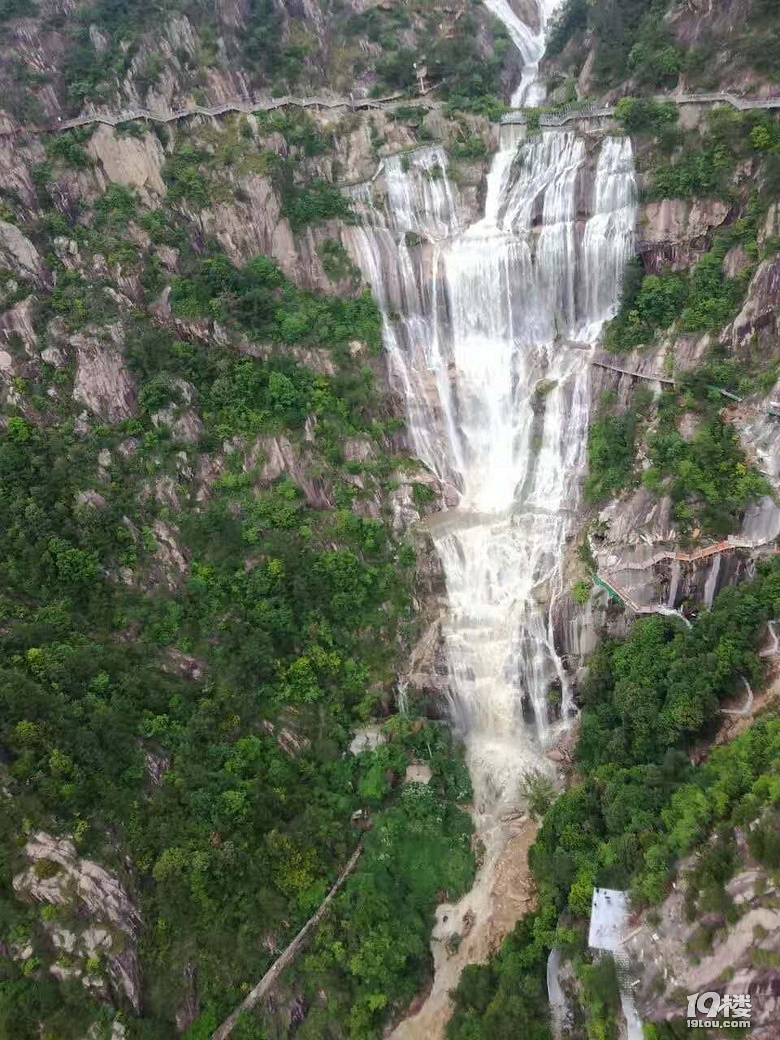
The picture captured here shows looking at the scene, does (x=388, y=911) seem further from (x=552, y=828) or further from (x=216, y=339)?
(x=216, y=339)

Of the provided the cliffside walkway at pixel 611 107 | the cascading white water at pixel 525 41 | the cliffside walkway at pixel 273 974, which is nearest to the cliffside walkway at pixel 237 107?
the cliffside walkway at pixel 611 107

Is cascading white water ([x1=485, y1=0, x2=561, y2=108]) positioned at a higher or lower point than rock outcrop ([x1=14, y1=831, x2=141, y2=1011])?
higher

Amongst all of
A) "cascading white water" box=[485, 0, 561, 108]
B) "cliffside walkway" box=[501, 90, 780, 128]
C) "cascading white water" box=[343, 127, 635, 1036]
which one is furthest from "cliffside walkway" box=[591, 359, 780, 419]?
"cascading white water" box=[485, 0, 561, 108]

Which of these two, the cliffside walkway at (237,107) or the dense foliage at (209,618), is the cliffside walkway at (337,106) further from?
the dense foliage at (209,618)

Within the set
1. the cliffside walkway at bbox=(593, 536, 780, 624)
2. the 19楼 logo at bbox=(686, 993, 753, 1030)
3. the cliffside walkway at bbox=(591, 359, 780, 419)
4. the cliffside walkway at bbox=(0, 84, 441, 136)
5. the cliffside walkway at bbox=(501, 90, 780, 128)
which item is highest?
the cliffside walkway at bbox=(0, 84, 441, 136)

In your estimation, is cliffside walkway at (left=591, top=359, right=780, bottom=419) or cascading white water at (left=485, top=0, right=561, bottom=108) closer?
cliffside walkway at (left=591, top=359, right=780, bottom=419)

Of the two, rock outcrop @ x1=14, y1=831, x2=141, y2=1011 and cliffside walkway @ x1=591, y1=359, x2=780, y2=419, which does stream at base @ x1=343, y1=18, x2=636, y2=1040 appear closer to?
cliffside walkway @ x1=591, y1=359, x2=780, y2=419
